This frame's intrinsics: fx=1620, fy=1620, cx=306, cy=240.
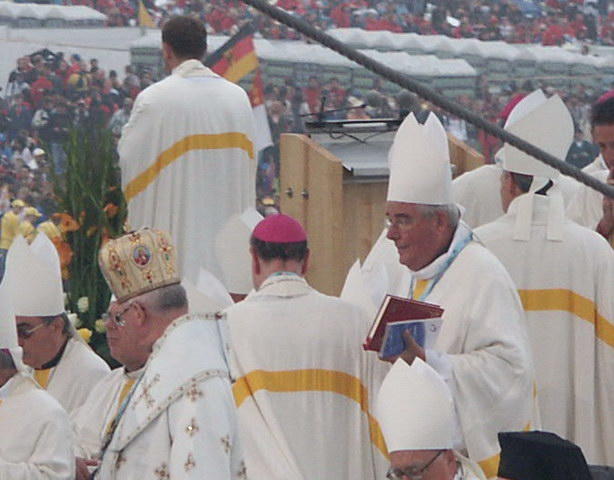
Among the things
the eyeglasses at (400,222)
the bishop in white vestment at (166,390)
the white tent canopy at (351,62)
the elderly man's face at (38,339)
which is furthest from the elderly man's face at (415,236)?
the white tent canopy at (351,62)

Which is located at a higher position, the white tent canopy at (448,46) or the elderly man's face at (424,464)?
the elderly man's face at (424,464)

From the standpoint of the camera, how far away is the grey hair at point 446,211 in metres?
5.07

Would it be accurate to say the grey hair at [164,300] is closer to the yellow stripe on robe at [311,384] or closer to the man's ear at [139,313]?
the man's ear at [139,313]

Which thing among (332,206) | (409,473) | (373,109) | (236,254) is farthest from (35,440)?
(373,109)

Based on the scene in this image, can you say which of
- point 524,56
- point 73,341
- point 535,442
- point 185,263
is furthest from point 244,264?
point 524,56

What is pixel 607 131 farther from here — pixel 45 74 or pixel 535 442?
pixel 45 74

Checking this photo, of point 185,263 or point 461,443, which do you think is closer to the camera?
point 461,443

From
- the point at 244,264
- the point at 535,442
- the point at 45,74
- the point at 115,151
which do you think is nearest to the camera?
the point at 535,442

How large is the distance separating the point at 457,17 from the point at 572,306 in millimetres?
15645

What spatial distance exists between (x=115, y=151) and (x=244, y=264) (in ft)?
6.18

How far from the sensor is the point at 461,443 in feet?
16.2

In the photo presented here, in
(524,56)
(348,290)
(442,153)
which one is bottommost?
(524,56)

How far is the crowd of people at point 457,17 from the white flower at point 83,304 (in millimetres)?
11361

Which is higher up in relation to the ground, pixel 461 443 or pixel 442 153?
pixel 442 153
